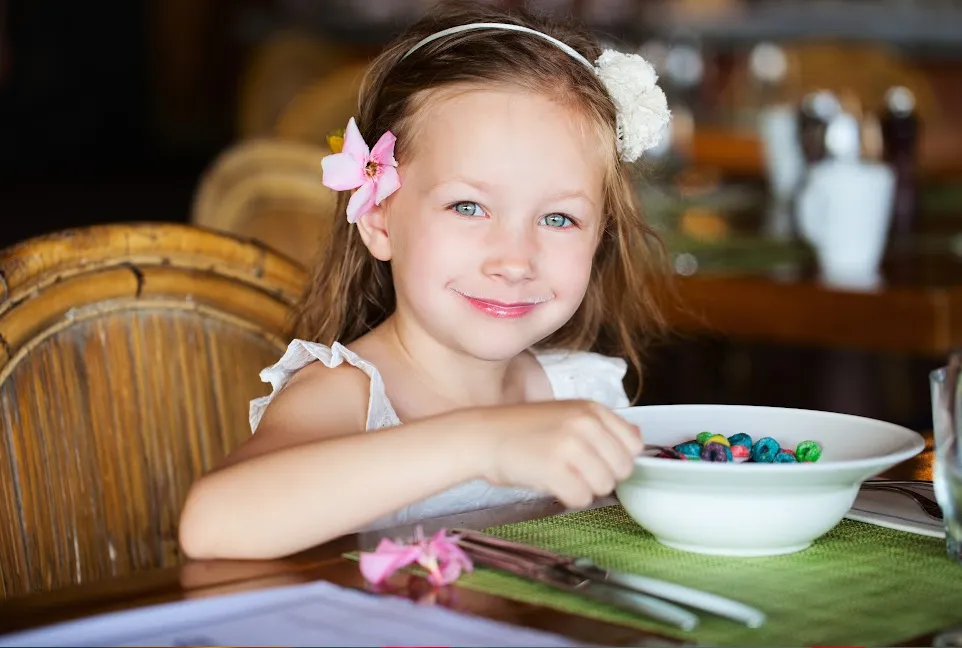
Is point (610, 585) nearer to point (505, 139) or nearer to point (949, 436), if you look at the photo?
point (949, 436)

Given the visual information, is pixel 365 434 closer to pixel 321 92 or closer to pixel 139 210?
pixel 321 92

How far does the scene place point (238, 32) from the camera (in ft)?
30.7

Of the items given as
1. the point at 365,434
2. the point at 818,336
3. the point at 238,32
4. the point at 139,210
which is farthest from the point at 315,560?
the point at 238,32

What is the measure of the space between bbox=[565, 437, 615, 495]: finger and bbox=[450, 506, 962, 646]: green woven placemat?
6 centimetres

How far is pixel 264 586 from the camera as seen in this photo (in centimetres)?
91

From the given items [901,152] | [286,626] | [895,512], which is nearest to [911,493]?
[895,512]

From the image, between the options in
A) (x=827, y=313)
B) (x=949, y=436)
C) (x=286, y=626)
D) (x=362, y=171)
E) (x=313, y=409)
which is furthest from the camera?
(x=827, y=313)

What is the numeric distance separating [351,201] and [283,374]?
7.0 inches

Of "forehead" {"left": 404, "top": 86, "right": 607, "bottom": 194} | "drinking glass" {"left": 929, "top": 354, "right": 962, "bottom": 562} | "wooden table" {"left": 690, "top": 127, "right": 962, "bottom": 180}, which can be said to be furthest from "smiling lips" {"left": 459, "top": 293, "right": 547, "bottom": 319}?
"wooden table" {"left": 690, "top": 127, "right": 962, "bottom": 180}

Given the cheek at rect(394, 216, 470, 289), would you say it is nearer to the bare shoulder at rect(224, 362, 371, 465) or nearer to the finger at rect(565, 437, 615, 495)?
the bare shoulder at rect(224, 362, 371, 465)

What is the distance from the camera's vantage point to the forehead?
1.34 m

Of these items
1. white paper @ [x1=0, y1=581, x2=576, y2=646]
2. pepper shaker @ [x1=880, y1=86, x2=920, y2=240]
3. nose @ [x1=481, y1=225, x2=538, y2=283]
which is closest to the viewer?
white paper @ [x1=0, y1=581, x2=576, y2=646]

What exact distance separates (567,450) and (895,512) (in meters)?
0.31

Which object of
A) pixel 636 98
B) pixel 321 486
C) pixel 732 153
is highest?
pixel 732 153
